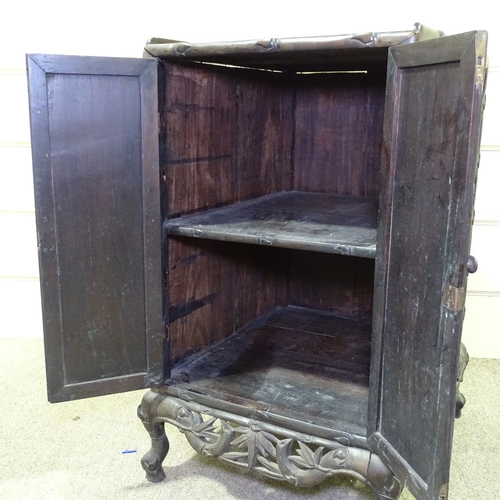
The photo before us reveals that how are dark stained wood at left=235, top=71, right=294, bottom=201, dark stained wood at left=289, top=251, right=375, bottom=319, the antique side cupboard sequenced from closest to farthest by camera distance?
the antique side cupboard → dark stained wood at left=235, top=71, right=294, bottom=201 → dark stained wood at left=289, top=251, right=375, bottom=319

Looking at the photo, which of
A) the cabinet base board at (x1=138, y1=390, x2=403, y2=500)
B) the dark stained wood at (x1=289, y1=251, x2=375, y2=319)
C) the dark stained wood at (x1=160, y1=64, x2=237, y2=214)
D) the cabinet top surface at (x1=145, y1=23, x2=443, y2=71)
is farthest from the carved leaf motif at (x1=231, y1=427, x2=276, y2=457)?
the cabinet top surface at (x1=145, y1=23, x2=443, y2=71)

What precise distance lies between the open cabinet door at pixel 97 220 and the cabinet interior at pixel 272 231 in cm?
5

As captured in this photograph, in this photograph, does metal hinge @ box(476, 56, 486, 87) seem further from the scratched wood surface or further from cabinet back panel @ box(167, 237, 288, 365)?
cabinet back panel @ box(167, 237, 288, 365)

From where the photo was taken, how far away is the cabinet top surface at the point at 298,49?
1.03 m

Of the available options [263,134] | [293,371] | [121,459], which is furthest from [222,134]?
[121,459]

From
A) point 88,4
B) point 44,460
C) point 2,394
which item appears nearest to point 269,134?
point 88,4

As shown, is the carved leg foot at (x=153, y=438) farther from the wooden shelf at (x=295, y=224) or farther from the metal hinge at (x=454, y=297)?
the metal hinge at (x=454, y=297)

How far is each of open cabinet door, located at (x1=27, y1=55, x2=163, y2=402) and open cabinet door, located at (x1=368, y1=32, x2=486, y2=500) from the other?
0.50 meters

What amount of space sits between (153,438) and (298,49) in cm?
98

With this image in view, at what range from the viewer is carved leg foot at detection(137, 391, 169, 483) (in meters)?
1.46

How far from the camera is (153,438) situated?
1.51 m

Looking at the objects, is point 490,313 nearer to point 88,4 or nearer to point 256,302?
point 256,302

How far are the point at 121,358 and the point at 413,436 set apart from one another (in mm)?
655

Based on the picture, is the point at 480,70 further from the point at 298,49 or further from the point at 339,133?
the point at 339,133
